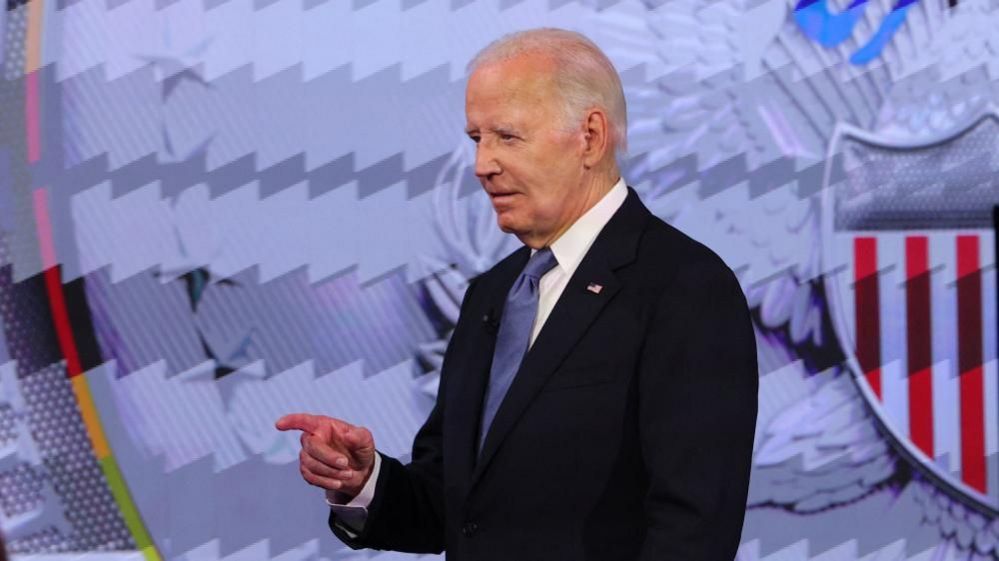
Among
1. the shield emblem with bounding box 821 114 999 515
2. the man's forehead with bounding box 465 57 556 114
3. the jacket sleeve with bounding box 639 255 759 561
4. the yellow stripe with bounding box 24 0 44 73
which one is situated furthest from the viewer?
the shield emblem with bounding box 821 114 999 515

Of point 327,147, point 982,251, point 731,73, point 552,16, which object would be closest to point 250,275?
→ point 327,147

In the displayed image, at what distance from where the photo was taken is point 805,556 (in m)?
2.68

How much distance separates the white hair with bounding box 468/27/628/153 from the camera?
1599mm

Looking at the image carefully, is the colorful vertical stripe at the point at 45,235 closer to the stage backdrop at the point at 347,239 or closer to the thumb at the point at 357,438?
the stage backdrop at the point at 347,239

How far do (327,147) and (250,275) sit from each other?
27 centimetres

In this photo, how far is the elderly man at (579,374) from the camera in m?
1.49

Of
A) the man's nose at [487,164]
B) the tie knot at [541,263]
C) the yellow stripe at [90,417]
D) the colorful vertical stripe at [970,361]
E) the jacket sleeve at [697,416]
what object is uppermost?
the man's nose at [487,164]

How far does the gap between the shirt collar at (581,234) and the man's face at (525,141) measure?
0.02 meters

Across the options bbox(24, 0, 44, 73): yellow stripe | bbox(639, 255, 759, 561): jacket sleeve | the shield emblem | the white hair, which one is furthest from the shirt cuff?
the shield emblem

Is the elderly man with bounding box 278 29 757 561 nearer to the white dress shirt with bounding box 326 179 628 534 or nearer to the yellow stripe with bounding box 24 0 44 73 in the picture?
the white dress shirt with bounding box 326 179 628 534

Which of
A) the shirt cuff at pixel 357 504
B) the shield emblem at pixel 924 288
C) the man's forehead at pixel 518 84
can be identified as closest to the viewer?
the man's forehead at pixel 518 84

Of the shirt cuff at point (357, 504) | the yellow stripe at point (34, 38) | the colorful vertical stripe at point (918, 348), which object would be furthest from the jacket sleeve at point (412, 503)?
the colorful vertical stripe at point (918, 348)

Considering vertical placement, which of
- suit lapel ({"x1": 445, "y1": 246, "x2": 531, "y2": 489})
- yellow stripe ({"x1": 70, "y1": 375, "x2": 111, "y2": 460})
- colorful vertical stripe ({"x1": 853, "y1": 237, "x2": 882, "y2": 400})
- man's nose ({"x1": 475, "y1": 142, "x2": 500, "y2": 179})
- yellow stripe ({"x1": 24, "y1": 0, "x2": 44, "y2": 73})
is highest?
yellow stripe ({"x1": 24, "y1": 0, "x2": 44, "y2": 73})

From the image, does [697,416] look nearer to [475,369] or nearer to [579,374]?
[579,374]
